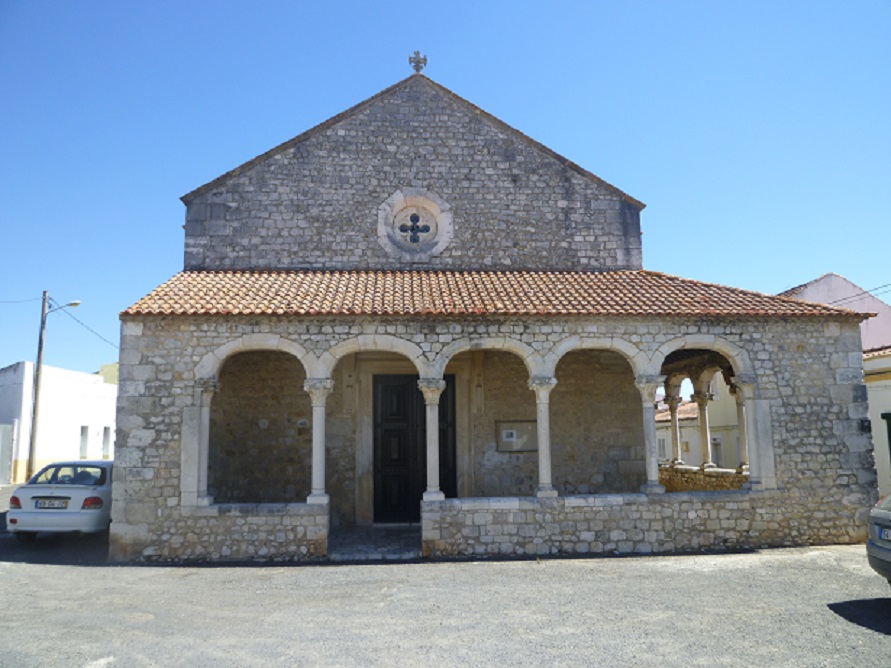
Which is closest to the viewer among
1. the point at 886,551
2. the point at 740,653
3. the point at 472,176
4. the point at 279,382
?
the point at 740,653

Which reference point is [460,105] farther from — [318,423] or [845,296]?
[845,296]

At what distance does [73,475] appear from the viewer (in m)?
10.1

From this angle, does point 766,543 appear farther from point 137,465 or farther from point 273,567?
point 137,465

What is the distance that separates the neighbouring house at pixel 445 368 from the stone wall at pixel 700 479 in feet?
5.44

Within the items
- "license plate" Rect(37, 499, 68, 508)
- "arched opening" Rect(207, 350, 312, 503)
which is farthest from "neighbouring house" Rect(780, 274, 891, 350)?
"license plate" Rect(37, 499, 68, 508)

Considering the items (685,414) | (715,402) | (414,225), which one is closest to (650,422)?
(414,225)

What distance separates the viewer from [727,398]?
20125mm

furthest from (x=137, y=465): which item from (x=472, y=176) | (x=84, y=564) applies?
(x=472, y=176)

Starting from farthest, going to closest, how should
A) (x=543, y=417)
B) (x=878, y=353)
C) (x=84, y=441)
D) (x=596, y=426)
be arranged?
(x=84, y=441) < (x=878, y=353) < (x=596, y=426) < (x=543, y=417)

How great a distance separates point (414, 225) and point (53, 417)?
18234mm

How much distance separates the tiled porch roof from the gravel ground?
3.56 metres

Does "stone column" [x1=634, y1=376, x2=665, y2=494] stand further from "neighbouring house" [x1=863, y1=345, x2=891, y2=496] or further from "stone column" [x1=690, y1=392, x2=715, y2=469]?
"neighbouring house" [x1=863, y1=345, x2=891, y2=496]

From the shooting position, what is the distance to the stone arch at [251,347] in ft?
30.1

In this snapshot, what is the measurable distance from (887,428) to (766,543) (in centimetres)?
559
